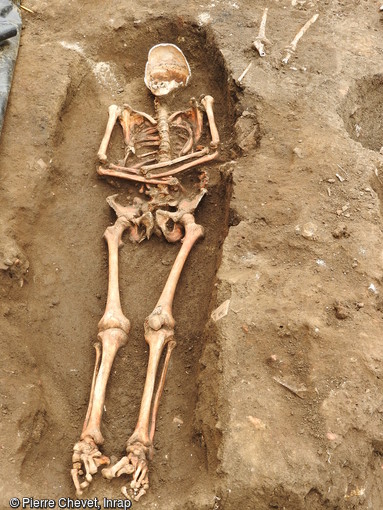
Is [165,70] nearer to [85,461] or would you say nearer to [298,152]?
[298,152]

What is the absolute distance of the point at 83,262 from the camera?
5.04 metres

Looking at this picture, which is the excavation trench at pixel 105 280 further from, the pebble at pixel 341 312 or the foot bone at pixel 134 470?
the pebble at pixel 341 312

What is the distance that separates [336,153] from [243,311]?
1.94 metres

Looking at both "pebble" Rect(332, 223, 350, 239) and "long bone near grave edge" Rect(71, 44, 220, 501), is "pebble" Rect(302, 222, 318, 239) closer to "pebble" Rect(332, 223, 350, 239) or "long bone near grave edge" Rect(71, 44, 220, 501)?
"pebble" Rect(332, 223, 350, 239)

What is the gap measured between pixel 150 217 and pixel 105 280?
704mm

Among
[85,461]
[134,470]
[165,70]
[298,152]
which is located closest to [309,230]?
[298,152]

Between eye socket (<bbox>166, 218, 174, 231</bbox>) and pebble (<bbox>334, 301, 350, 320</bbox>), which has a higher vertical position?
pebble (<bbox>334, 301, 350, 320</bbox>)

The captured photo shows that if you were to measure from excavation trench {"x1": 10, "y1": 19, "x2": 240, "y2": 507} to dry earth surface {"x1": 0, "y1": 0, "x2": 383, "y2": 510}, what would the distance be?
2 cm

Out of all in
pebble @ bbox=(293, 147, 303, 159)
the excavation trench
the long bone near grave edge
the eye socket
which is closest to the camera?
the long bone near grave edge

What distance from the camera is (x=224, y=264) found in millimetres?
4352

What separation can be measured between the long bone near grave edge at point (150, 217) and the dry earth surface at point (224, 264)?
0.47 feet

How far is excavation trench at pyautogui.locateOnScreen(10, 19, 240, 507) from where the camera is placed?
3.83 meters

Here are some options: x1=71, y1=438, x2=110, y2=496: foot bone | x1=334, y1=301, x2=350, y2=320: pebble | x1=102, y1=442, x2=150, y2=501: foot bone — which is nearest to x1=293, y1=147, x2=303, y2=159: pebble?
x1=334, y1=301, x2=350, y2=320: pebble

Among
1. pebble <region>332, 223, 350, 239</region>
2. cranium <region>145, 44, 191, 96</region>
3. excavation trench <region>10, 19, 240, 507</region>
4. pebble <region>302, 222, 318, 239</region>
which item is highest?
pebble <region>332, 223, 350, 239</region>
